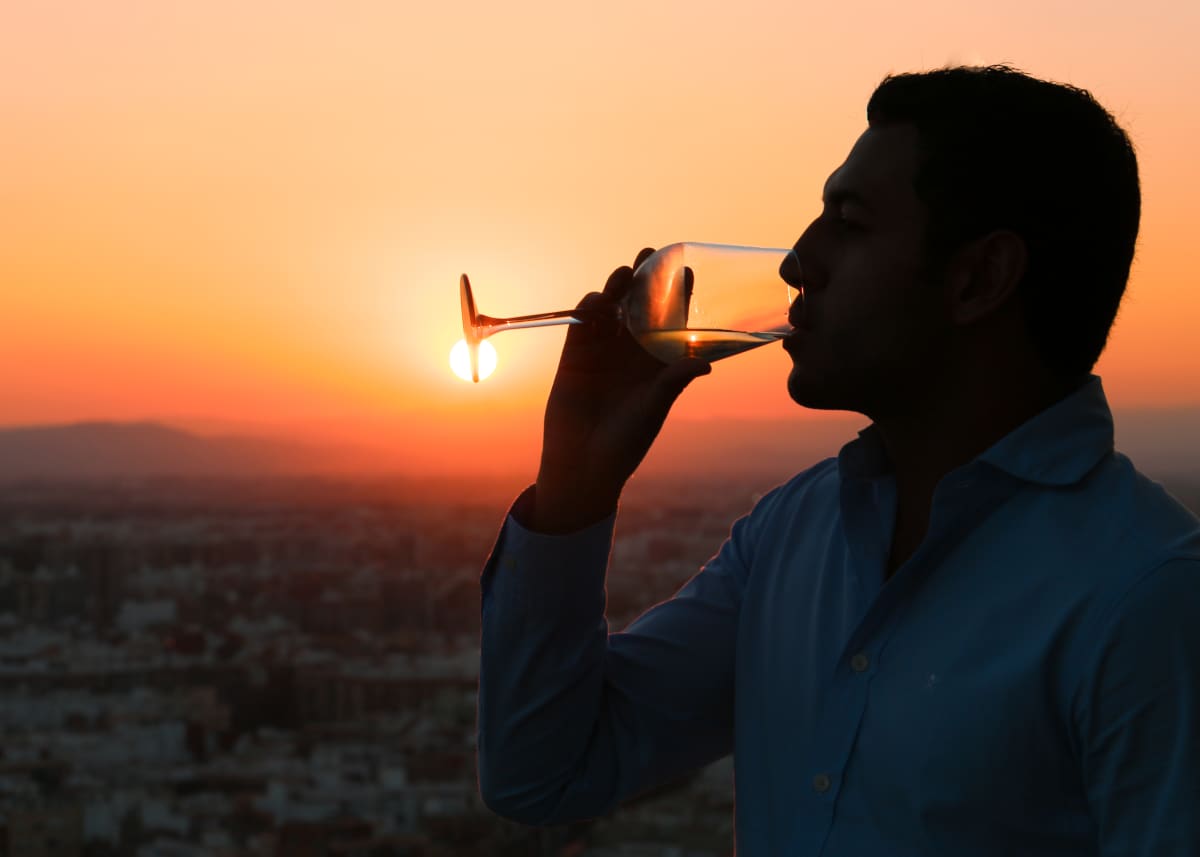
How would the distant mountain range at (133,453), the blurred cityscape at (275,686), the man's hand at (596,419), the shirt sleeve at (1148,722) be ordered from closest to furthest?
the shirt sleeve at (1148,722) → the man's hand at (596,419) → the blurred cityscape at (275,686) → the distant mountain range at (133,453)

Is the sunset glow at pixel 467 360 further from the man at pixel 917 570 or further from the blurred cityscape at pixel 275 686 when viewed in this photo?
the blurred cityscape at pixel 275 686

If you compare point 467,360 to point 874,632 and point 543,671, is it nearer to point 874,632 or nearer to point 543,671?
point 543,671

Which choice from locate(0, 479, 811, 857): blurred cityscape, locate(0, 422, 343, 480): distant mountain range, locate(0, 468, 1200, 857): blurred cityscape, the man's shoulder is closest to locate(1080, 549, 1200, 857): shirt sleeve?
the man's shoulder

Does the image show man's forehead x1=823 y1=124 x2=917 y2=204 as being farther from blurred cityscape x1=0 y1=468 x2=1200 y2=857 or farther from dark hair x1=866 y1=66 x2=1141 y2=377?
blurred cityscape x1=0 y1=468 x2=1200 y2=857

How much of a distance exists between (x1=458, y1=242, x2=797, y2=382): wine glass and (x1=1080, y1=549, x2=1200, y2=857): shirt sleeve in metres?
0.42

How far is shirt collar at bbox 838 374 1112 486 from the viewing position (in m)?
0.97

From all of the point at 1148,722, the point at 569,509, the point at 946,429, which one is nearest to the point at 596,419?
the point at 569,509

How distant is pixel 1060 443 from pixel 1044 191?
20 cm

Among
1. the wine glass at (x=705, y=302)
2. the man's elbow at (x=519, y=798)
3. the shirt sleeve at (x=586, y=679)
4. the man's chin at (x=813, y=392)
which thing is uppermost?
the wine glass at (x=705, y=302)

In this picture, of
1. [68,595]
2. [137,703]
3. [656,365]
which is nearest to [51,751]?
[137,703]

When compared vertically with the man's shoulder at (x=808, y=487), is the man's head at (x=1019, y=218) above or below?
above

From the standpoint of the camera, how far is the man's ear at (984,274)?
1047mm

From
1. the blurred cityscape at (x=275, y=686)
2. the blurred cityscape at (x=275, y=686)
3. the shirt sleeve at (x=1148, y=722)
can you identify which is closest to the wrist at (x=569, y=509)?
the shirt sleeve at (x=1148, y=722)

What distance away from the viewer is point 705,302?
1261 mm
